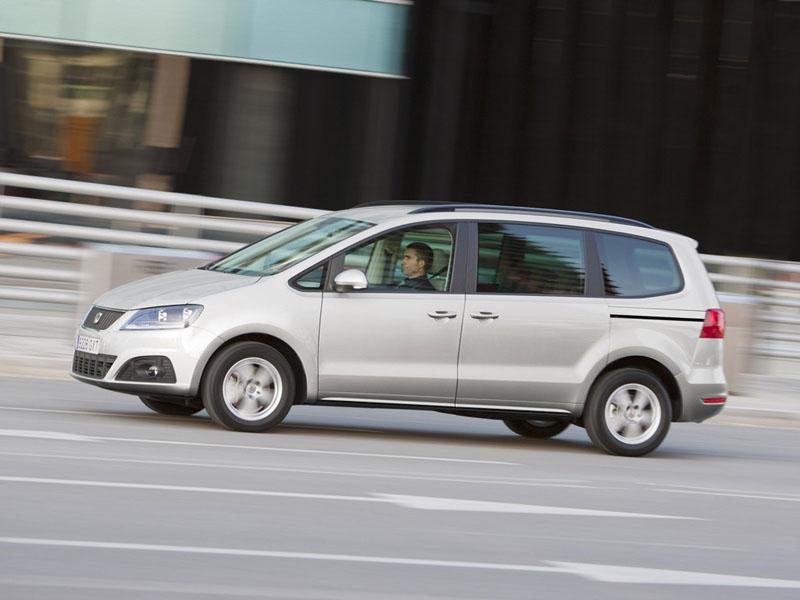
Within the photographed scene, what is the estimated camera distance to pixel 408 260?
10102 millimetres

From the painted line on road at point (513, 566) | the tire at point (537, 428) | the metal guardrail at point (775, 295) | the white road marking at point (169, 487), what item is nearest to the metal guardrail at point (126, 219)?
the tire at point (537, 428)

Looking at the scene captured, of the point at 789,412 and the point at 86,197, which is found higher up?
the point at 86,197

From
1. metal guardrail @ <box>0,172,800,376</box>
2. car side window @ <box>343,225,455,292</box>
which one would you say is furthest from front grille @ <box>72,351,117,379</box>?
metal guardrail @ <box>0,172,800,376</box>

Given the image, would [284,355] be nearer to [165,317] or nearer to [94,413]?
[165,317]

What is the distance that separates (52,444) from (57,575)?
3.20 metres

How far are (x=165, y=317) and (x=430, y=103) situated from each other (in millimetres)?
11687

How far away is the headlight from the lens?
9.49m

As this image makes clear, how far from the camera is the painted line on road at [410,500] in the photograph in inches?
296

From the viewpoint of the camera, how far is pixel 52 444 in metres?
8.72

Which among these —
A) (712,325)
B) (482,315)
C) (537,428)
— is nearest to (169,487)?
(482,315)

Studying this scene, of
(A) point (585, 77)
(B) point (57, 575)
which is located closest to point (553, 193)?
(A) point (585, 77)

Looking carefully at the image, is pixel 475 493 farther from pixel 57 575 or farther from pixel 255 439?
pixel 57 575

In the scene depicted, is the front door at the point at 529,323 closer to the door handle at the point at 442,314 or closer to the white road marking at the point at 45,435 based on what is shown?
the door handle at the point at 442,314

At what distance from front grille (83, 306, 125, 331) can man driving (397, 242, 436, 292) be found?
1873mm
